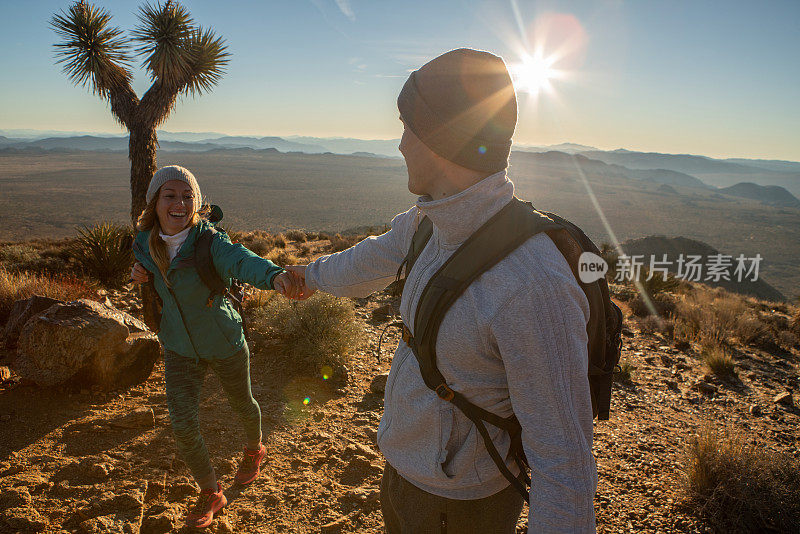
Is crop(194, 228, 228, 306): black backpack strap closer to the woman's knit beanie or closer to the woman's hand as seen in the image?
the woman's hand

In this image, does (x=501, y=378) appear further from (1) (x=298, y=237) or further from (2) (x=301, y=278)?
(1) (x=298, y=237)

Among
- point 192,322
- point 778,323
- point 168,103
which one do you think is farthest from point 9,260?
point 778,323

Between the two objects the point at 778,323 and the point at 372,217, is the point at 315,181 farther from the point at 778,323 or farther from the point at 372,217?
the point at 778,323

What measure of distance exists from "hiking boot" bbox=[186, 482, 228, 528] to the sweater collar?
2.47 metres

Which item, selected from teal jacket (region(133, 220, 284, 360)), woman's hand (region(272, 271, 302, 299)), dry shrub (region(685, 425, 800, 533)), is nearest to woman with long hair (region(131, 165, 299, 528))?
teal jacket (region(133, 220, 284, 360))

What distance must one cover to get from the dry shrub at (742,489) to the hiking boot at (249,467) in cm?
337

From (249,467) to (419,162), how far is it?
2.80 metres

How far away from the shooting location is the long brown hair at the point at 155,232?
7.64 ft

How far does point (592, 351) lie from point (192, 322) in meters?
2.10

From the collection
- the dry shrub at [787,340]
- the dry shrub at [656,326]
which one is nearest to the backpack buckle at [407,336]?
the dry shrub at [656,326]

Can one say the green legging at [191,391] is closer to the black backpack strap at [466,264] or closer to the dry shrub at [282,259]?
the black backpack strap at [466,264]

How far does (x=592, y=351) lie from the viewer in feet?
3.91

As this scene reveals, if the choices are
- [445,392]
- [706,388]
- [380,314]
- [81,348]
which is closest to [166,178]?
[445,392]

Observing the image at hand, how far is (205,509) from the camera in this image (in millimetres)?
2588
